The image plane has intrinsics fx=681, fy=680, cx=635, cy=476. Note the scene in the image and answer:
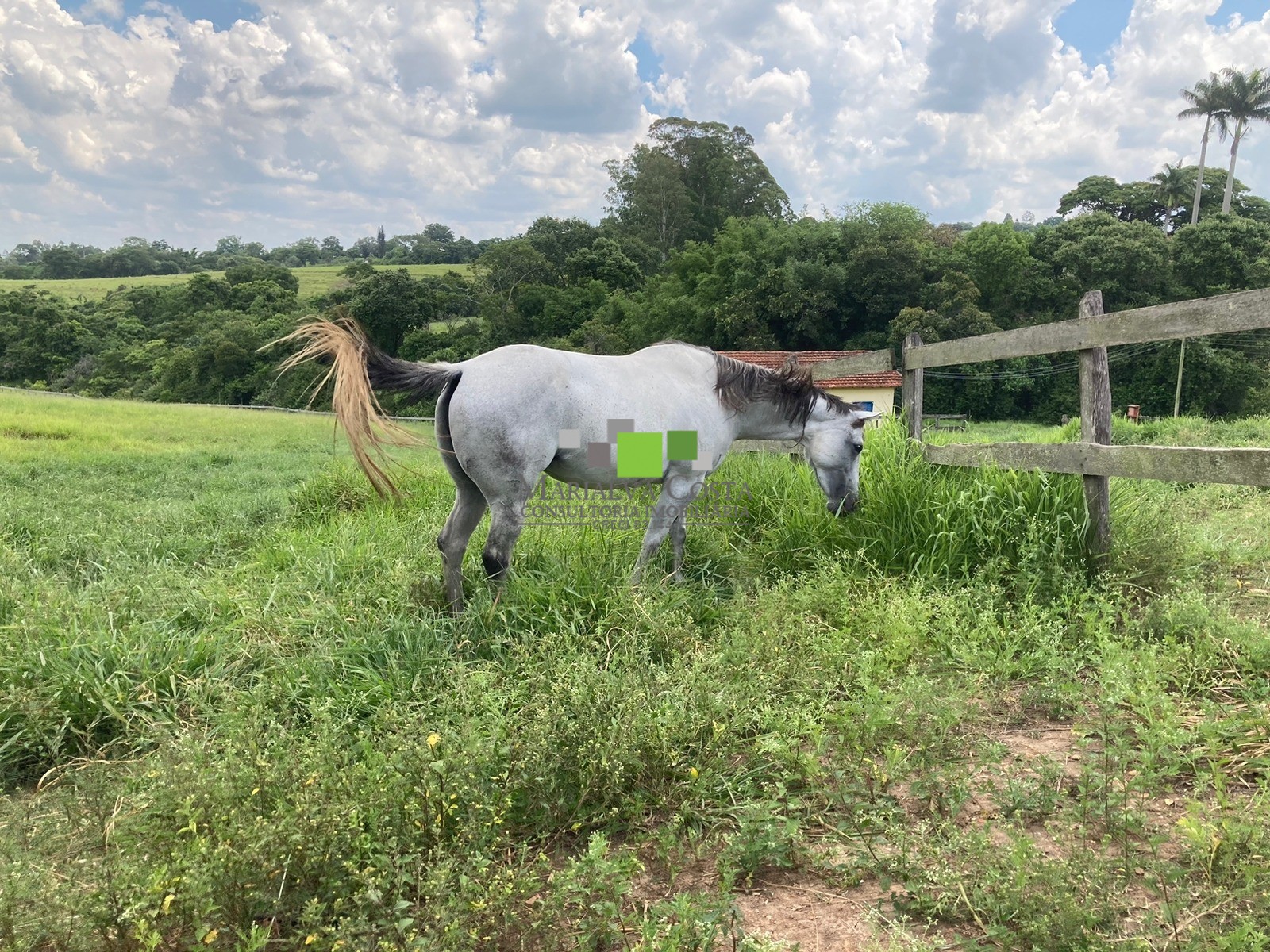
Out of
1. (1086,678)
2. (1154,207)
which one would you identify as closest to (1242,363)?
(1154,207)

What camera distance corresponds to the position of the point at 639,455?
3996 mm

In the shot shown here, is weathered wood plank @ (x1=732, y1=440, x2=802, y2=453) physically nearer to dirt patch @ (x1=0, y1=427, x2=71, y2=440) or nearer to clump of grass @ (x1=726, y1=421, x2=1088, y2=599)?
clump of grass @ (x1=726, y1=421, x2=1088, y2=599)

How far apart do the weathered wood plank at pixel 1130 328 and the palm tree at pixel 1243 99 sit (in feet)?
202

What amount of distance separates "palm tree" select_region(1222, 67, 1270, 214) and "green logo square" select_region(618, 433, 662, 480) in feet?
209

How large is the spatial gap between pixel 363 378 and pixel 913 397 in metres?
3.92

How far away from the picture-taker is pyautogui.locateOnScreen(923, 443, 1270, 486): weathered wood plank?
3.06 m

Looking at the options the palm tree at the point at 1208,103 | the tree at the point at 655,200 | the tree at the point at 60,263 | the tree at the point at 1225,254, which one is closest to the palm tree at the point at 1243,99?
the palm tree at the point at 1208,103

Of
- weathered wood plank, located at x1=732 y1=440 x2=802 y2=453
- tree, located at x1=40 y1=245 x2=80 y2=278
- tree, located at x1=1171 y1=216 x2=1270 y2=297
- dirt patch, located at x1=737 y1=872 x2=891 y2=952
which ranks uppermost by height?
tree, located at x1=40 y1=245 x2=80 y2=278

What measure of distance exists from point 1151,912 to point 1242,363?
127ft

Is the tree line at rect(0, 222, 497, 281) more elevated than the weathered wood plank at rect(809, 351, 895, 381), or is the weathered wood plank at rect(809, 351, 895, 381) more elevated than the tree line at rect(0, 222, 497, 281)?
the tree line at rect(0, 222, 497, 281)

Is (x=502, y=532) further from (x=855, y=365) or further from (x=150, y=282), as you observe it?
(x=150, y=282)

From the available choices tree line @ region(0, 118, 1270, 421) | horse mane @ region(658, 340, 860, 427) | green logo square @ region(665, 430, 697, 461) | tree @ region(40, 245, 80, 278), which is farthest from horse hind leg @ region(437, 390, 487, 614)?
tree @ region(40, 245, 80, 278)

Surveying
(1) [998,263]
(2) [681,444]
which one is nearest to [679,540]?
(2) [681,444]

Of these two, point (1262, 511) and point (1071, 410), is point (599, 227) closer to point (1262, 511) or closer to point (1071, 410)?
point (1071, 410)
